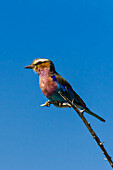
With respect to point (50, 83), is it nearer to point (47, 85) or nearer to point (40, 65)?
point (47, 85)

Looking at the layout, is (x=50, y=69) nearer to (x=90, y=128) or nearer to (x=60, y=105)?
(x=60, y=105)

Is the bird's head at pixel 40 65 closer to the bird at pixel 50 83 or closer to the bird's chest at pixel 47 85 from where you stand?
the bird at pixel 50 83

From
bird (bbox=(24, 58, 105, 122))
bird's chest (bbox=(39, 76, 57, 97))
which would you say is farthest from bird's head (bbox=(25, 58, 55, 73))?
bird's chest (bbox=(39, 76, 57, 97))

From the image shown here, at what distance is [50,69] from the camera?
18.2 feet

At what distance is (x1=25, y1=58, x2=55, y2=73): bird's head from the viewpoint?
17.2 feet

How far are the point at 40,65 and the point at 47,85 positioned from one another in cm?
45

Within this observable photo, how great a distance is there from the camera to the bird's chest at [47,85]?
507 centimetres

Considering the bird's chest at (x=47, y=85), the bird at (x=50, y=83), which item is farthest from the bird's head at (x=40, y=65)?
the bird's chest at (x=47, y=85)

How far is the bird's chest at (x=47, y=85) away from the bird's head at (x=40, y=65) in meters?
0.20

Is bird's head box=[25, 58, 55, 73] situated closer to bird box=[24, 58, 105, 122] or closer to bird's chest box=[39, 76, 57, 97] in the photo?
bird box=[24, 58, 105, 122]

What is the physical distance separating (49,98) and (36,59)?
82 centimetres

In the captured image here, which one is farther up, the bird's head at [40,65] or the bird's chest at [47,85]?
the bird's head at [40,65]

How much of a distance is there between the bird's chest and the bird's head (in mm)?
203

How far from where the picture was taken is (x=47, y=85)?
5199 mm
